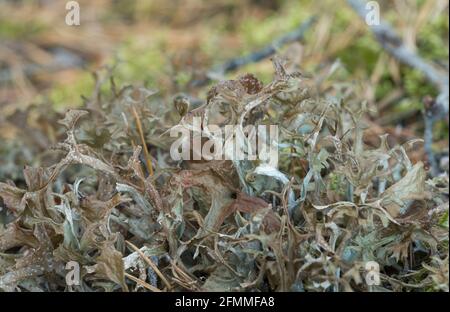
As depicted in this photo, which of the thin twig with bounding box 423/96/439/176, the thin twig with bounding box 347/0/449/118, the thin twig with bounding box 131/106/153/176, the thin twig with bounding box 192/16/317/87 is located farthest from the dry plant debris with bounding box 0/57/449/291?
the thin twig with bounding box 192/16/317/87

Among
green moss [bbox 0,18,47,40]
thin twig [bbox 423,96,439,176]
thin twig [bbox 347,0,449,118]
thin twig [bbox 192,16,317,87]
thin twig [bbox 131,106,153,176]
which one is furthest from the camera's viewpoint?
green moss [bbox 0,18,47,40]

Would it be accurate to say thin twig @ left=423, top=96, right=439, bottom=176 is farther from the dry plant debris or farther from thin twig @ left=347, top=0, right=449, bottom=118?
the dry plant debris

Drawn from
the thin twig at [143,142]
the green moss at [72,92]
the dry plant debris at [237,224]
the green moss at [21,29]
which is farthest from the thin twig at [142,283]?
the green moss at [21,29]

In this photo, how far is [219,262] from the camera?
1467 mm

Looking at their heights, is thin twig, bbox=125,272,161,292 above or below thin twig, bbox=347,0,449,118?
below

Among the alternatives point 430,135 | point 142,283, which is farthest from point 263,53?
point 142,283

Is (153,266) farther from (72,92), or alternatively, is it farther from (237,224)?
(72,92)

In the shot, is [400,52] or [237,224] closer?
[237,224]

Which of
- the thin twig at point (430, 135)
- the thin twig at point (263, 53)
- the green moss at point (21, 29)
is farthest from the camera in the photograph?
the green moss at point (21, 29)

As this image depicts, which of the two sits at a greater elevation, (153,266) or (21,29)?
(21,29)

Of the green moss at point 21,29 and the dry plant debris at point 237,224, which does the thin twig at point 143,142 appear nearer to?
the dry plant debris at point 237,224

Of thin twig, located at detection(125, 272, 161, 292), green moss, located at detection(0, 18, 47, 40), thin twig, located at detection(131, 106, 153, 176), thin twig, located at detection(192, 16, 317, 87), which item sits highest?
green moss, located at detection(0, 18, 47, 40)

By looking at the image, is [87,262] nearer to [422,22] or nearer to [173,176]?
[173,176]

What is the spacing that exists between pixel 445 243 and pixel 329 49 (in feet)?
6.18
